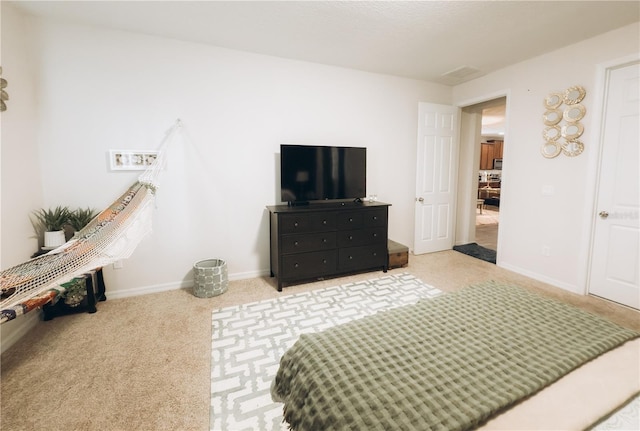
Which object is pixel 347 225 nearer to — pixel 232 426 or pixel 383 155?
pixel 383 155

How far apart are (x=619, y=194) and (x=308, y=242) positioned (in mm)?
2996

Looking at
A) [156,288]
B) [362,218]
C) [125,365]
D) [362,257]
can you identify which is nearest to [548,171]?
[362,218]

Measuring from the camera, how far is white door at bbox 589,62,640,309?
261 centimetres

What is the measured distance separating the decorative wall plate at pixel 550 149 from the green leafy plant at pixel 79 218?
15.5 ft

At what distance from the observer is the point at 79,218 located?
2.63 meters

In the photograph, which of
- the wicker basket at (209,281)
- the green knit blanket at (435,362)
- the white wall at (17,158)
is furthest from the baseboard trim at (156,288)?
the green knit blanket at (435,362)

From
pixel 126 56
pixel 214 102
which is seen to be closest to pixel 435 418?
pixel 214 102

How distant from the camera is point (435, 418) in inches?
31.9

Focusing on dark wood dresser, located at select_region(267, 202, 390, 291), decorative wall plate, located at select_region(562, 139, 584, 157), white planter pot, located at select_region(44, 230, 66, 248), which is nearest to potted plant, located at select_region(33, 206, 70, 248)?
white planter pot, located at select_region(44, 230, 66, 248)

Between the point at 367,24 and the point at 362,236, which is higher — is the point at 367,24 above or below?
above

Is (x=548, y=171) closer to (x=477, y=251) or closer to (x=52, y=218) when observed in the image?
(x=477, y=251)

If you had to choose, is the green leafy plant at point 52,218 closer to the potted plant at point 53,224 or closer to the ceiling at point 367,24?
the potted plant at point 53,224

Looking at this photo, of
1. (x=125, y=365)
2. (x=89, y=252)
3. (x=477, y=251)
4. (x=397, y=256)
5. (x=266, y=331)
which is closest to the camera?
(x=125, y=365)

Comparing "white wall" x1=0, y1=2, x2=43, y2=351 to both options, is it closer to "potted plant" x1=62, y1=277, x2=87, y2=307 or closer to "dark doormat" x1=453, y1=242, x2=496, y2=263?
"potted plant" x1=62, y1=277, x2=87, y2=307
